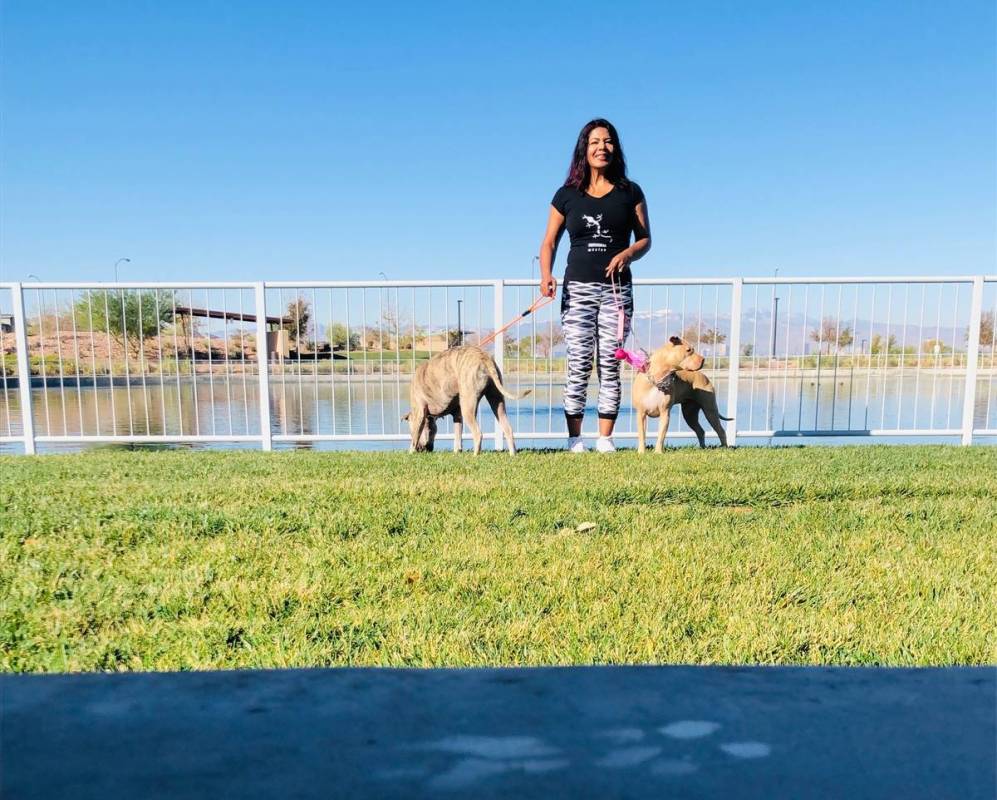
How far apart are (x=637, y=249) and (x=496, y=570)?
12.9ft

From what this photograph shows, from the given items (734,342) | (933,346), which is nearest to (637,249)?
(734,342)

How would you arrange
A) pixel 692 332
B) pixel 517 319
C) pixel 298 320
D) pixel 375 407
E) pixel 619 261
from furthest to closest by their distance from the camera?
pixel 375 407 → pixel 692 332 → pixel 298 320 → pixel 517 319 → pixel 619 261

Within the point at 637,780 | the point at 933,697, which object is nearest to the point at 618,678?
the point at 637,780

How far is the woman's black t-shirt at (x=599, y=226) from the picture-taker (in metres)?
5.57

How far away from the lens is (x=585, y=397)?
5.87m

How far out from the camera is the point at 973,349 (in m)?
6.76

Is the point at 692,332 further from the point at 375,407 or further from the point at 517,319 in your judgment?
the point at 375,407

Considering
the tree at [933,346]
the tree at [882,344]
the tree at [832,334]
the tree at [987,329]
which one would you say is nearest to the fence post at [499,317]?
the tree at [832,334]

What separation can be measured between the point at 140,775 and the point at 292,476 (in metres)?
4.10

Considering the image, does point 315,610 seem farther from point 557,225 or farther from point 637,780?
point 557,225

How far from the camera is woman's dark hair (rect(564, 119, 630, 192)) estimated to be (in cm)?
554

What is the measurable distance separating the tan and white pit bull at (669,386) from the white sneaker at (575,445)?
52 cm

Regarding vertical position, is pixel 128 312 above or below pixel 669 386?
above

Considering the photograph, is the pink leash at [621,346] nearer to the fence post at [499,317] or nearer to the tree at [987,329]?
the fence post at [499,317]
